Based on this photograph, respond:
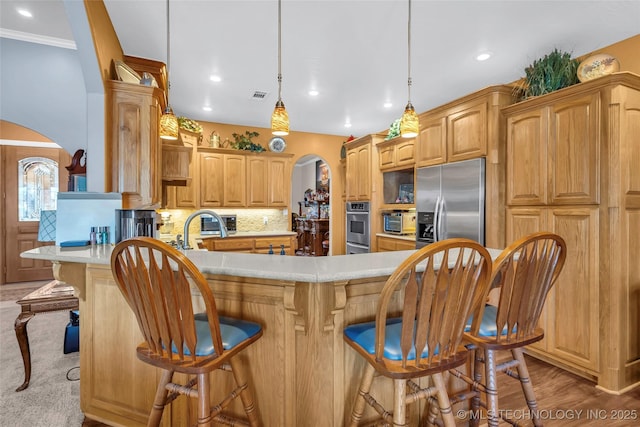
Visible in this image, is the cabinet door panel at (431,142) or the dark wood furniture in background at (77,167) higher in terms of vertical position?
the cabinet door panel at (431,142)

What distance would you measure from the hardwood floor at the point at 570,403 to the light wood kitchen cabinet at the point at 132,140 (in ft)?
5.16

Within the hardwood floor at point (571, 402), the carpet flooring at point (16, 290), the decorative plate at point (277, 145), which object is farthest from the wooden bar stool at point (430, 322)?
the carpet flooring at point (16, 290)

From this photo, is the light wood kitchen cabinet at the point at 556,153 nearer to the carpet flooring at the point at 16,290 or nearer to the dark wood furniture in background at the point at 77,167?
the dark wood furniture in background at the point at 77,167

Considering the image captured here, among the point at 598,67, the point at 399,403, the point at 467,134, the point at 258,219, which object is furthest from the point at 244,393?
the point at 258,219

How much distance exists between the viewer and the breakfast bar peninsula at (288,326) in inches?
55.0

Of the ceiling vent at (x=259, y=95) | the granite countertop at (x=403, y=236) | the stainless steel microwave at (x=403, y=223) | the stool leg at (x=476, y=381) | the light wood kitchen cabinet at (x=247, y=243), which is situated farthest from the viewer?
the light wood kitchen cabinet at (x=247, y=243)

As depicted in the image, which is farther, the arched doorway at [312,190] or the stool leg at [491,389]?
the arched doorway at [312,190]

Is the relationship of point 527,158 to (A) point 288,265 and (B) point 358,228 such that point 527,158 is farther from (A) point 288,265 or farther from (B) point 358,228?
(B) point 358,228

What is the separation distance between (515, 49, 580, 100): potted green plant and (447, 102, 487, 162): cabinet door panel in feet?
1.36

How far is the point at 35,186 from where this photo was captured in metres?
5.51

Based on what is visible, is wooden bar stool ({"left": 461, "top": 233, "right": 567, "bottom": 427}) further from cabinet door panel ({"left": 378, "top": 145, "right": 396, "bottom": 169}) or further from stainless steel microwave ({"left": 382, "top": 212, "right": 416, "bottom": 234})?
cabinet door panel ({"left": 378, "top": 145, "right": 396, "bottom": 169})

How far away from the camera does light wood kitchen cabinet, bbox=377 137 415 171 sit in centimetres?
432

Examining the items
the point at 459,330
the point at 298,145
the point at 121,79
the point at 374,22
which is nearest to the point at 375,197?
the point at 298,145

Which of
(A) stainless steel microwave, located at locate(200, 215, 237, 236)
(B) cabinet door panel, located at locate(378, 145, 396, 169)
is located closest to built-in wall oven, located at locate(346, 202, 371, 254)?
(B) cabinet door panel, located at locate(378, 145, 396, 169)
